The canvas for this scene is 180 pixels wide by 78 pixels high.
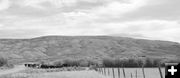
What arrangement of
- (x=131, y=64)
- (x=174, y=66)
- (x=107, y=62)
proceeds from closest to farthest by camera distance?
1. (x=174, y=66)
2. (x=131, y=64)
3. (x=107, y=62)

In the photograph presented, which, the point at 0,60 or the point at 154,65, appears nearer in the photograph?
the point at 0,60

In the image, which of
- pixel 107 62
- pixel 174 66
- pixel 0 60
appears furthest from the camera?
pixel 107 62

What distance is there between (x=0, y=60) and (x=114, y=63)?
41.1m

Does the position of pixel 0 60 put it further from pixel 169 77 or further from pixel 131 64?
pixel 169 77

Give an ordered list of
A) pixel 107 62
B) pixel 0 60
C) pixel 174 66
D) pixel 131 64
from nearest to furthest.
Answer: pixel 174 66 < pixel 0 60 < pixel 131 64 < pixel 107 62

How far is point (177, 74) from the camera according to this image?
29.4ft

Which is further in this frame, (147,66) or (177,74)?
(147,66)

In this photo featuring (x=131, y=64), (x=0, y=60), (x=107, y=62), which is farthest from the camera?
(x=107, y=62)

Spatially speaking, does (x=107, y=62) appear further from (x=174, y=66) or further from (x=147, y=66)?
(x=174, y=66)

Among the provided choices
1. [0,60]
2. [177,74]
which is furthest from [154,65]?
[177,74]

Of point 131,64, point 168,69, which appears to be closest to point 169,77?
point 168,69

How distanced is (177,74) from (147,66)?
123m

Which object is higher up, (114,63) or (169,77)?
(169,77)

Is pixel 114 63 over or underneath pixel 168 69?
underneath
